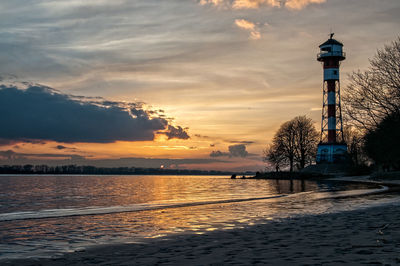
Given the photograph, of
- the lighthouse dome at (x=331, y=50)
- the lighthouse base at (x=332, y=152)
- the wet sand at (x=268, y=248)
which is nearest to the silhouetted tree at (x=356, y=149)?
the lighthouse base at (x=332, y=152)

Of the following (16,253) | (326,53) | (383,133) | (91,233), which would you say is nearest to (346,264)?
(16,253)

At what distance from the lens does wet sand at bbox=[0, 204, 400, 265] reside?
24.7 feet

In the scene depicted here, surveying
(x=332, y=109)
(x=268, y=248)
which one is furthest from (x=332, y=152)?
(x=268, y=248)

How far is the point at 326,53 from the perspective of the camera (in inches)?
3292

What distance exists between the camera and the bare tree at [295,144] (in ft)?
305

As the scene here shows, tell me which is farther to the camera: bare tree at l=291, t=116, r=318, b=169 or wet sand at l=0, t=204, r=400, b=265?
bare tree at l=291, t=116, r=318, b=169

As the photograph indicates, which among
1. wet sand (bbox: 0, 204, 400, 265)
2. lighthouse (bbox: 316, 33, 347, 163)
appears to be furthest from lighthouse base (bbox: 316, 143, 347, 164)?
wet sand (bbox: 0, 204, 400, 265)

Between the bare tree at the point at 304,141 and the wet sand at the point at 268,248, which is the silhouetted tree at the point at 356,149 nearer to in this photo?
the bare tree at the point at 304,141

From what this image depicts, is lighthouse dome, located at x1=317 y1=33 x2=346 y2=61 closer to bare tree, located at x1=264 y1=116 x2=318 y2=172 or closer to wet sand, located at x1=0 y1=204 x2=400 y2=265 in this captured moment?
bare tree, located at x1=264 y1=116 x2=318 y2=172

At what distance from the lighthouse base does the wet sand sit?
72.6m

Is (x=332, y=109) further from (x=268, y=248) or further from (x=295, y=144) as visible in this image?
(x=268, y=248)

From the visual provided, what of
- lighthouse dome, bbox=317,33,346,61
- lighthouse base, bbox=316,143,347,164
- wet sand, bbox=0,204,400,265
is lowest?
wet sand, bbox=0,204,400,265

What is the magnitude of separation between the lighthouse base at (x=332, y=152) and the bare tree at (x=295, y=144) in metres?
8.21

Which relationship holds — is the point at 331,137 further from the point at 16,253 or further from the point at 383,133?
the point at 16,253
